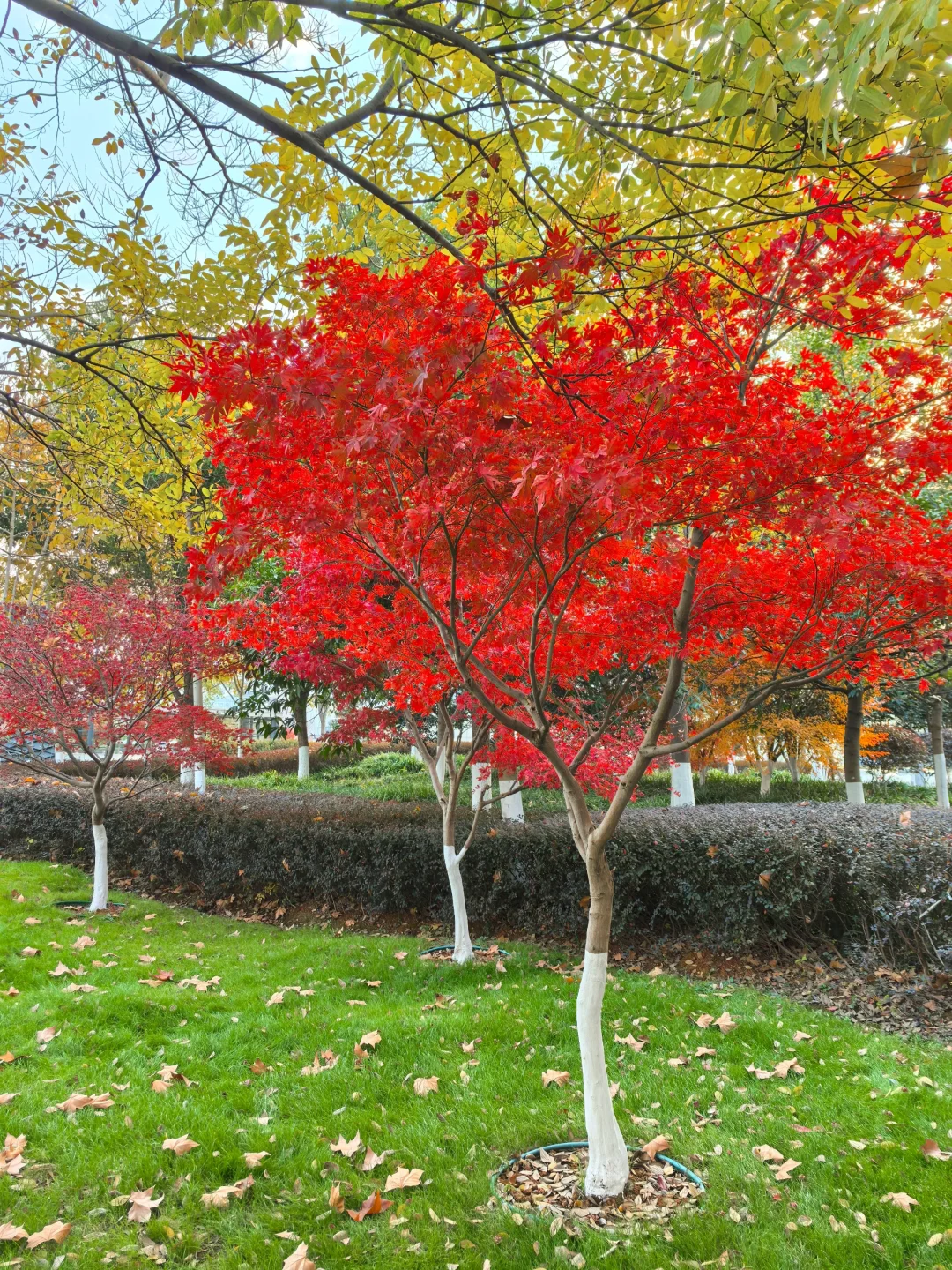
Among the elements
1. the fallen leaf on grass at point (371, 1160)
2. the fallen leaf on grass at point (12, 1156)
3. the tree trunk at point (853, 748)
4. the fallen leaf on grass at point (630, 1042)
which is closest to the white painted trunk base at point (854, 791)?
the tree trunk at point (853, 748)

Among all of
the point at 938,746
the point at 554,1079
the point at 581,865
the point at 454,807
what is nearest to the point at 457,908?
the point at 454,807

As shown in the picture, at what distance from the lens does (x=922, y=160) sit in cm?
214

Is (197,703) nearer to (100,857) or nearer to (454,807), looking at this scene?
(100,857)

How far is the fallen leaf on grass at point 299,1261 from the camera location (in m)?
2.42

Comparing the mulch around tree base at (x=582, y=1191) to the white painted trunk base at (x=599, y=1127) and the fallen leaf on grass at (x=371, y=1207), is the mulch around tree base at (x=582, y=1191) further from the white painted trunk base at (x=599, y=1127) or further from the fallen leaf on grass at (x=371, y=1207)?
the fallen leaf on grass at (x=371, y=1207)

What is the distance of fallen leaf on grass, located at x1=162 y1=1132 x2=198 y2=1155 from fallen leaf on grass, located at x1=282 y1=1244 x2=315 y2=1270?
2.57ft

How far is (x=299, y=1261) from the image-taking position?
96.0 inches

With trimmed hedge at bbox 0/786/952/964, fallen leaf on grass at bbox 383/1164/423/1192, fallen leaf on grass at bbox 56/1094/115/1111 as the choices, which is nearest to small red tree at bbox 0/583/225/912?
trimmed hedge at bbox 0/786/952/964

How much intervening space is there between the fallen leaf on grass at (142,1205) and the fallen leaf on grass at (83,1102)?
2.44 feet

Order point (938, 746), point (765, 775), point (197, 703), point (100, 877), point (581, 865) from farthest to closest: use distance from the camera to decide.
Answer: point (765, 775) < point (197, 703) < point (938, 746) < point (100, 877) < point (581, 865)

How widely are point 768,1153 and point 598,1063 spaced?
819 millimetres

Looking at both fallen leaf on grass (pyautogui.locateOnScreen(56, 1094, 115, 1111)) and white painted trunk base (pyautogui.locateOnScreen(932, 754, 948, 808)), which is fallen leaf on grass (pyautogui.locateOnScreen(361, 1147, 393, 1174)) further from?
white painted trunk base (pyautogui.locateOnScreen(932, 754, 948, 808))

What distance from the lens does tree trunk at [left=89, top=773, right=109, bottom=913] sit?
7465mm

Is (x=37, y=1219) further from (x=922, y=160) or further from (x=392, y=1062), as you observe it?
(x=922, y=160)
